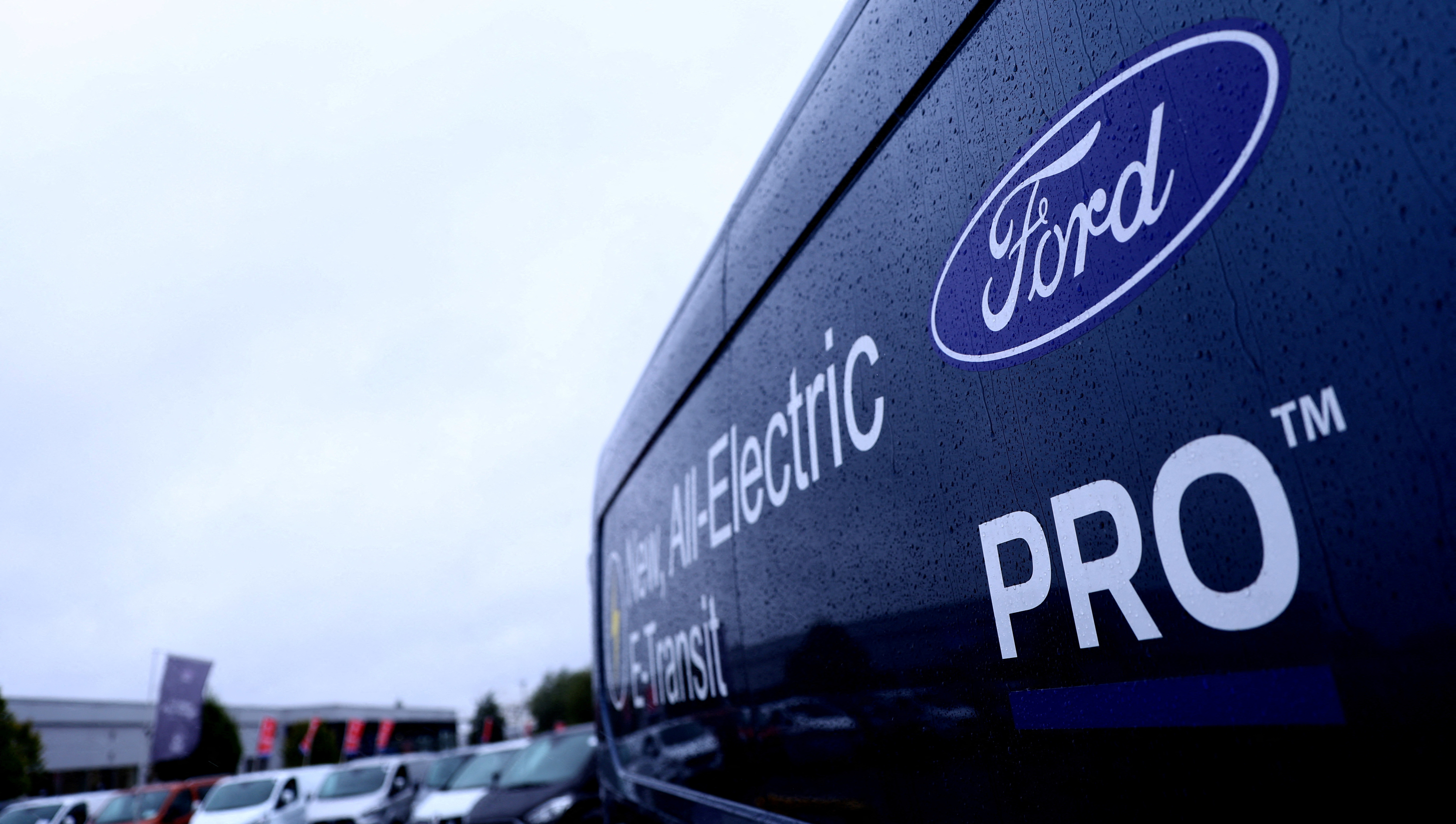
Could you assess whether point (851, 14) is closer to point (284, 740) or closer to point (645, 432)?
point (645, 432)

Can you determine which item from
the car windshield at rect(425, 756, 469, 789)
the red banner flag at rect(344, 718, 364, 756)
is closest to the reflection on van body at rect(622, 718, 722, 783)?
the car windshield at rect(425, 756, 469, 789)

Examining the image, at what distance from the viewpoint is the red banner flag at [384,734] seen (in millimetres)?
39688

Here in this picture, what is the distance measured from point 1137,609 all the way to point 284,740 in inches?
2367

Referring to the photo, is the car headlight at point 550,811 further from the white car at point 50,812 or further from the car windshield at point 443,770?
the white car at point 50,812

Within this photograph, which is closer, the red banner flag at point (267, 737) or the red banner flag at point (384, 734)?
the red banner flag at point (267, 737)

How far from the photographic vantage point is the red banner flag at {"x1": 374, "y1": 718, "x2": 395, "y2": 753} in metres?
39.7

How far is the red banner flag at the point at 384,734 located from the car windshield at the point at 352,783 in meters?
26.9

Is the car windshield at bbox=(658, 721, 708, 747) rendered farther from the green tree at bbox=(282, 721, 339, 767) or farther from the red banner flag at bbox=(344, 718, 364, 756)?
the green tree at bbox=(282, 721, 339, 767)

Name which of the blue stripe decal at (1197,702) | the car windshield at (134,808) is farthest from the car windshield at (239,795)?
the blue stripe decal at (1197,702)

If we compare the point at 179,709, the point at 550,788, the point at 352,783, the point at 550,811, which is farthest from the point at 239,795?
Result: the point at 179,709

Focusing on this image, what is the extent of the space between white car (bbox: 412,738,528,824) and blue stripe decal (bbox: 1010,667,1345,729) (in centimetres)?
967

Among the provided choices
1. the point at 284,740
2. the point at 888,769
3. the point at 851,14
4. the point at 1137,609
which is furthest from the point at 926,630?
the point at 284,740

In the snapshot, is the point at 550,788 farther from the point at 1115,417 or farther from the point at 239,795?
the point at 239,795

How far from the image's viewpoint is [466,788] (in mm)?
11047
